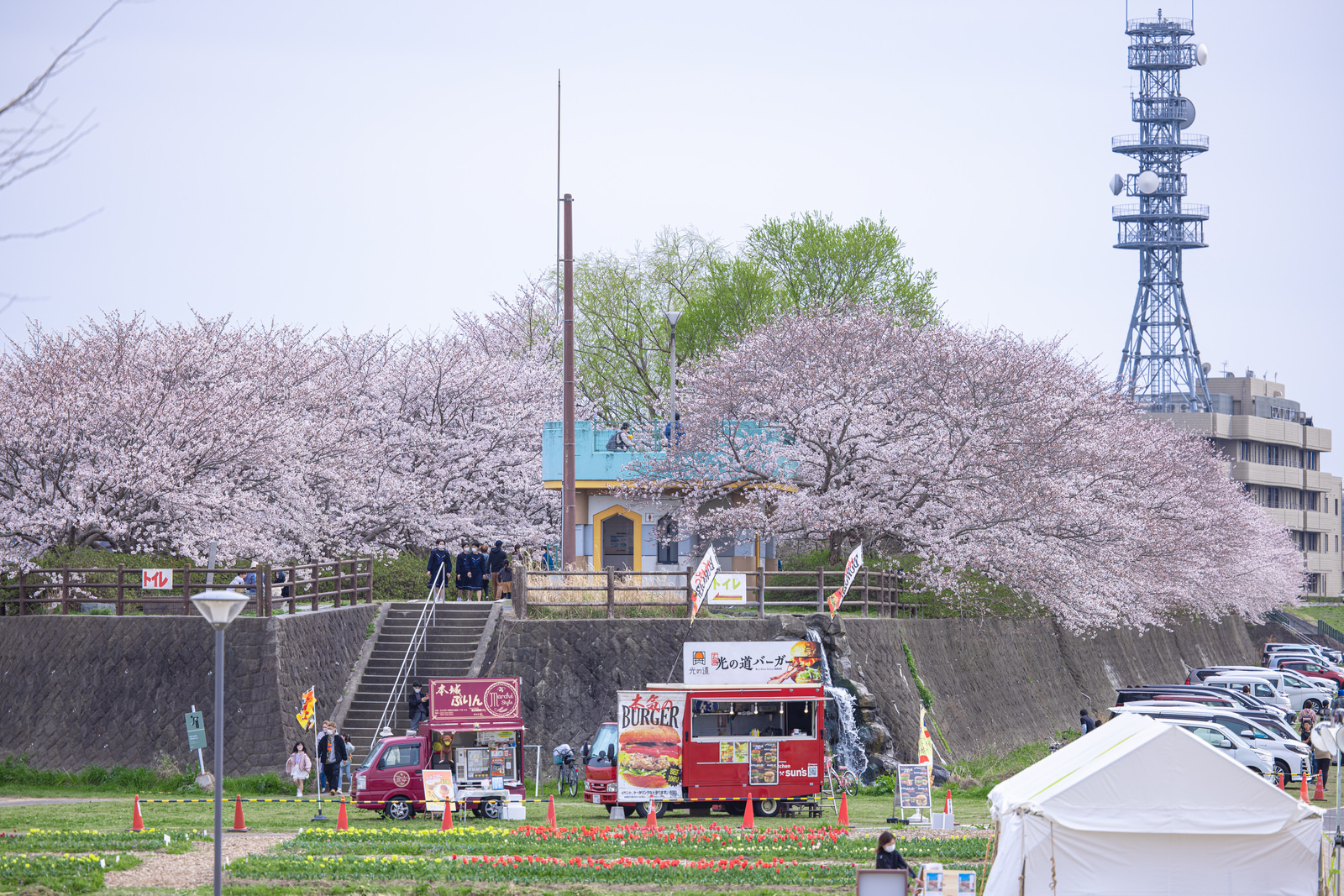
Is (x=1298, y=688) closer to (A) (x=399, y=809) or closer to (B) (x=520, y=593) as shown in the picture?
(B) (x=520, y=593)

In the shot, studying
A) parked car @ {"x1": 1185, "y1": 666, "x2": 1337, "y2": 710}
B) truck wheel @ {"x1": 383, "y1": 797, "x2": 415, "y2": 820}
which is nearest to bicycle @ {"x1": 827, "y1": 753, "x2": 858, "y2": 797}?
truck wheel @ {"x1": 383, "y1": 797, "x2": 415, "y2": 820}

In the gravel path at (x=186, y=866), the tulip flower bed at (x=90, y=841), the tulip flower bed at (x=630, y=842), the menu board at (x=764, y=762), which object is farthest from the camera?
the menu board at (x=764, y=762)

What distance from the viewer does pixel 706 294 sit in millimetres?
57062

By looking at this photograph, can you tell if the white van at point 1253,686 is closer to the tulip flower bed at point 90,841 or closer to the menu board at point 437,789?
the menu board at point 437,789

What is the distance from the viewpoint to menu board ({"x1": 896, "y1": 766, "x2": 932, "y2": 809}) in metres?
22.3

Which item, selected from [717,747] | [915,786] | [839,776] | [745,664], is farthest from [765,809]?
[839,776]

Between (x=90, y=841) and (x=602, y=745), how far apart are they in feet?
30.2

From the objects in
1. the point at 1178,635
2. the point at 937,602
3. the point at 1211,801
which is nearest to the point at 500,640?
the point at 937,602

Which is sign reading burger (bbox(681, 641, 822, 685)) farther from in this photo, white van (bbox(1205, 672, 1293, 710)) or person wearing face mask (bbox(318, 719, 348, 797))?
white van (bbox(1205, 672, 1293, 710))

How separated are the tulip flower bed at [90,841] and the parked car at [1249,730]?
795 inches

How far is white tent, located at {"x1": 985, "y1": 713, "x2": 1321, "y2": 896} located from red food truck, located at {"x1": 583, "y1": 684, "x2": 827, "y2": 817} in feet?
29.0

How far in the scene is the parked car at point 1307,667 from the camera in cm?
5241

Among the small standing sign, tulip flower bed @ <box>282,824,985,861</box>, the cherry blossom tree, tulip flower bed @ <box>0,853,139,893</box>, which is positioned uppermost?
the cherry blossom tree

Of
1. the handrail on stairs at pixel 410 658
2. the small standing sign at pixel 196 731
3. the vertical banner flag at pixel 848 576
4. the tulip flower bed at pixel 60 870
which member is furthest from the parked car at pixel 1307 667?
the tulip flower bed at pixel 60 870
